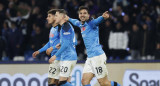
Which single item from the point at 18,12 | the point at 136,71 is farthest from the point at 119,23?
the point at 18,12

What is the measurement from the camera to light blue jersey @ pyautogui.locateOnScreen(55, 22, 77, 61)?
33.2ft

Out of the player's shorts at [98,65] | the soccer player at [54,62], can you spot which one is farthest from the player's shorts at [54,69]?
the player's shorts at [98,65]

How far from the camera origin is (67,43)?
10.2 metres

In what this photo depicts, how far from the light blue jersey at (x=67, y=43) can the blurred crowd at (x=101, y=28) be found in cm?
403

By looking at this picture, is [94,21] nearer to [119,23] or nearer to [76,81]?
[76,81]

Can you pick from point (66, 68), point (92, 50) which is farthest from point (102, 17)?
point (66, 68)

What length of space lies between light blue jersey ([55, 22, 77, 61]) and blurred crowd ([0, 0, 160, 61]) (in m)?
4.03

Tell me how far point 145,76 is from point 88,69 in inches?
106

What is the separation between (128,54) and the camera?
14.9m

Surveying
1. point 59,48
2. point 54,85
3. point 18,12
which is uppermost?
point 18,12

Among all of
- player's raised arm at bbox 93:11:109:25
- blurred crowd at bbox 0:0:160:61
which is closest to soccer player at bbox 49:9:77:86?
player's raised arm at bbox 93:11:109:25

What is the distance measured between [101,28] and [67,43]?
15.9 ft

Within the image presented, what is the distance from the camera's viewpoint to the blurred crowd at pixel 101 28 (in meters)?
14.7

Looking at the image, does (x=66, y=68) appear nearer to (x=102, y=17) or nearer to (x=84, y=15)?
(x=84, y=15)
